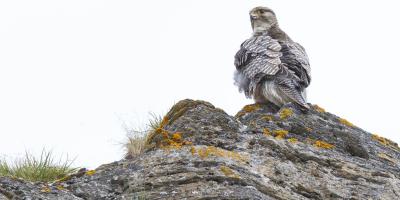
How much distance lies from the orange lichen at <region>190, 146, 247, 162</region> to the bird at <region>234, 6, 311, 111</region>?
2333 millimetres

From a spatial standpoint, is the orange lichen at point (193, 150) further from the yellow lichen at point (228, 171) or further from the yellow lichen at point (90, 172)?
the yellow lichen at point (90, 172)

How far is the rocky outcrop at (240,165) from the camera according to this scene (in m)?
6.19

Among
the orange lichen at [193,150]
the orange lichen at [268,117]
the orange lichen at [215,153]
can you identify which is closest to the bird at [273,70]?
the orange lichen at [268,117]

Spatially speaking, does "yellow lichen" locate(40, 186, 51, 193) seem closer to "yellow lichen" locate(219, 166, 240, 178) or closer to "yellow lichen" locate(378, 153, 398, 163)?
"yellow lichen" locate(219, 166, 240, 178)

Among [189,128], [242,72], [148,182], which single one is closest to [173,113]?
[189,128]

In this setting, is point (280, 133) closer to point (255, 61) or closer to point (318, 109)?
point (318, 109)

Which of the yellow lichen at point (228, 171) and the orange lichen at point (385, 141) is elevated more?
the orange lichen at point (385, 141)

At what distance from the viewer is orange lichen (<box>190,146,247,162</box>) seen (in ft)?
22.0

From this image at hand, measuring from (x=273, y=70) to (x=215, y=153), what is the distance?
3.68 metres

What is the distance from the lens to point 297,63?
10523 millimetres

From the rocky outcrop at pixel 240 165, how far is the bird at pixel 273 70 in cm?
119

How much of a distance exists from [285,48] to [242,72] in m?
0.67

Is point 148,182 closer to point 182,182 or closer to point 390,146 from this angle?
point 182,182

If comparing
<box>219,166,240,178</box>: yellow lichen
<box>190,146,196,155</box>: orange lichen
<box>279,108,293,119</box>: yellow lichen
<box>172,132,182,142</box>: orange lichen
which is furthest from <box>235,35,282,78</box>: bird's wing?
<box>219,166,240,178</box>: yellow lichen
